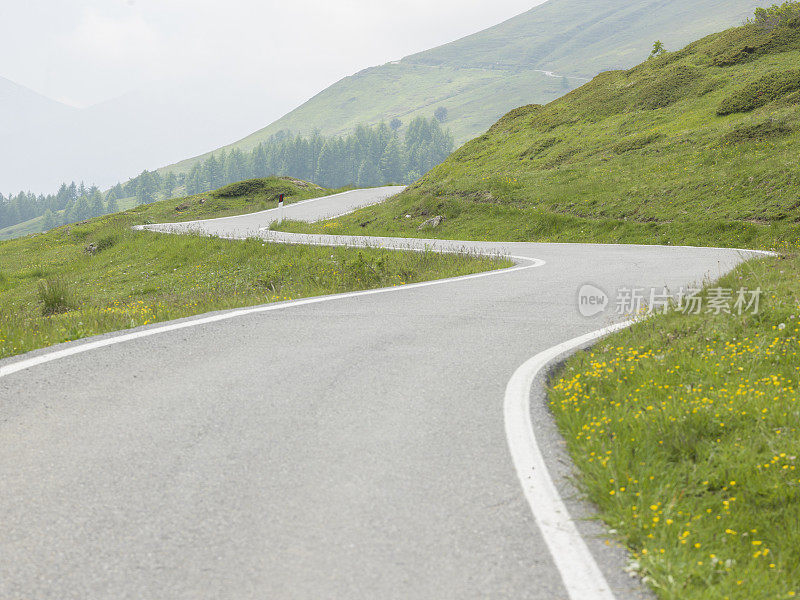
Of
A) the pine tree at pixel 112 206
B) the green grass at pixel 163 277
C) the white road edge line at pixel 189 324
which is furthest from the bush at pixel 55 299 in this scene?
the pine tree at pixel 112 206

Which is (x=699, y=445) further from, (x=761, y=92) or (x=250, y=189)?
(x=250, y=189)

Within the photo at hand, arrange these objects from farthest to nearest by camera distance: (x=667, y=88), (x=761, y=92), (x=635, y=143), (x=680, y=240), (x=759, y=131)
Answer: (x=667, y=88)
(x=635, y=143)
(x=761, y=92)
(x=759, y=131)
(x=680, y=240)

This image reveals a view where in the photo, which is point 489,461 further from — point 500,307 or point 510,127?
point 510,127

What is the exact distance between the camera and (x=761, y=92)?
84.2 ft

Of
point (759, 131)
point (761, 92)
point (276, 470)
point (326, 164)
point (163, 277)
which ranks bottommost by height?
point (276, 470)

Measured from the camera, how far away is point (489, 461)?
387 centimetres

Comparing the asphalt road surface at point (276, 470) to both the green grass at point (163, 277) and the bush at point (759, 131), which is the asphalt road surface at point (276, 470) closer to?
the green grass at point (163, 277)

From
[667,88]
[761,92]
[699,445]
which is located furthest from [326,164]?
[699,445]

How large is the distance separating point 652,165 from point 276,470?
24.0 metres

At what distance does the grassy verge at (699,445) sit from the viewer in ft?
9.11

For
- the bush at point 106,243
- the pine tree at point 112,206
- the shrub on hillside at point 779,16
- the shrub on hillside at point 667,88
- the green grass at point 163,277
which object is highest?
the pine tree at point 112,206

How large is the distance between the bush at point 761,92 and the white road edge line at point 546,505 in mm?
26281

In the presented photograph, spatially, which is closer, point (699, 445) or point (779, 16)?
point (699, 445)

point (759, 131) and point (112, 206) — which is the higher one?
point (112, 206)
